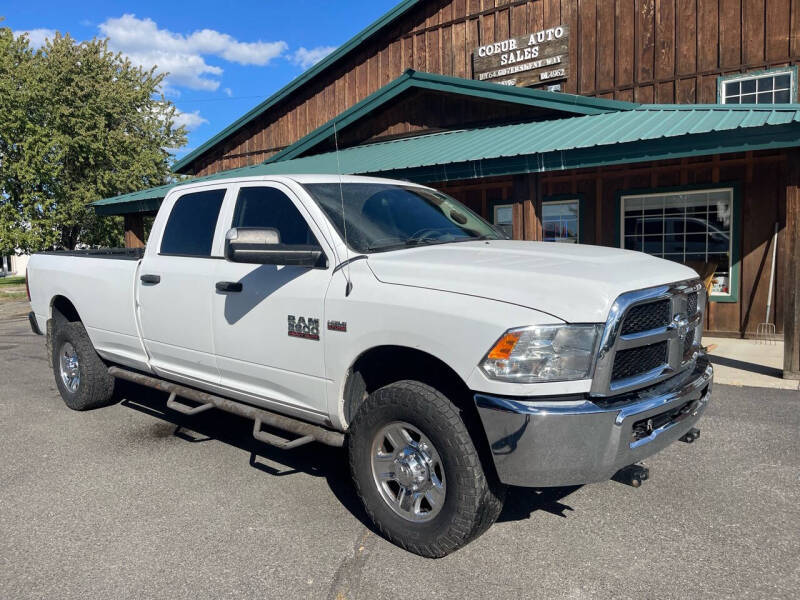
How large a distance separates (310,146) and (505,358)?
11.4 metres

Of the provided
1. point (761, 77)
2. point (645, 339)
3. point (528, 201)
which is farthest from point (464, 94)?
point (645, 339)

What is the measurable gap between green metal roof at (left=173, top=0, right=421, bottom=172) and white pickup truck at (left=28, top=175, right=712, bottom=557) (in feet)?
34.8

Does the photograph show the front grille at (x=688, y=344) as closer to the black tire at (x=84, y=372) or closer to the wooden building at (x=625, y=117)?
the wooden building at (x=625, y=117)

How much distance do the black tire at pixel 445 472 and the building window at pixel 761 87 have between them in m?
9.56

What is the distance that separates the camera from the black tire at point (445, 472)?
2.93m

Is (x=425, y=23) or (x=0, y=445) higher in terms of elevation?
(x=425, y=23)

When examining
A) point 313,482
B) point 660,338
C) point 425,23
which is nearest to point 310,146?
point 425,23

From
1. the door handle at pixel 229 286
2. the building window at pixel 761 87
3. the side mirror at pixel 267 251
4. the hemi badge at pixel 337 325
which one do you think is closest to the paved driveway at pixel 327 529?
the hemi badge at pixel 337 325

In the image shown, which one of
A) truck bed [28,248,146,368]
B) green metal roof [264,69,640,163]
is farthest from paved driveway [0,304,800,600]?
green metal roof [264,69,640,163]

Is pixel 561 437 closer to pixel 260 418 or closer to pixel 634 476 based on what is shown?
pixel 634 476

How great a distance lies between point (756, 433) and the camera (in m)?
5.14

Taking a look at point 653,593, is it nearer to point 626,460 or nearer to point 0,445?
point 626,460

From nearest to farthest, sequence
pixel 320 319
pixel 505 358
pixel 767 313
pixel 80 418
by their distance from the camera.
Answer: pixel 505 358 < pixel 320 319 < pixel 80 418 < pixel 767 313

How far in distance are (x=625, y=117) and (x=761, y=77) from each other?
282 centimetres
